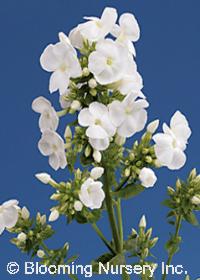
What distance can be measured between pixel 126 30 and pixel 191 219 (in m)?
0.81

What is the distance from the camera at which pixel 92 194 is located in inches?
125

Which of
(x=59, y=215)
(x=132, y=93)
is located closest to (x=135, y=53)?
(x=132, y=93)

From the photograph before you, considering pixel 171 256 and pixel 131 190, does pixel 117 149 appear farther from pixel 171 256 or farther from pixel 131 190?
pixel 171 256

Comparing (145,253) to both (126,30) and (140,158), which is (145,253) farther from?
(126,30)

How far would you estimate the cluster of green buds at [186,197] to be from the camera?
3.42m

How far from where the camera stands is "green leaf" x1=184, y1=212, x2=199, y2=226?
3428 mm

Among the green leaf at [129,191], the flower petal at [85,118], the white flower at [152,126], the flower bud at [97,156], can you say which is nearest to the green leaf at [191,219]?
the green leaf at [129,191]

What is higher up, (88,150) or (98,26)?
(98,26)

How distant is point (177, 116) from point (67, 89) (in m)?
0.44

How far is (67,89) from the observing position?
3238 millimetres

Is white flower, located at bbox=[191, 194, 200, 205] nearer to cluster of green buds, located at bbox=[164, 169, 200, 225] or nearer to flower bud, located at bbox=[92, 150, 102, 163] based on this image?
cluster of green buds, located at bbox=[164, 169, 200, 225]

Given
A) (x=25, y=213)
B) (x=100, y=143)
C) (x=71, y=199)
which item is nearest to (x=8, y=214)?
(x=25, y=213)

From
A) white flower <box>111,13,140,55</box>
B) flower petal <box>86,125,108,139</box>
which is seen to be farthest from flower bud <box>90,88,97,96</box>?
white flower <box>111,13,140,55</box>

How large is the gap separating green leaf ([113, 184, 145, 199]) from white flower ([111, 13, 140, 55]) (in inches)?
20.6
